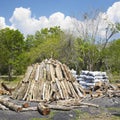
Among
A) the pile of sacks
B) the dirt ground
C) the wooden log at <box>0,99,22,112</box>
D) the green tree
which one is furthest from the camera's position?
the green tree

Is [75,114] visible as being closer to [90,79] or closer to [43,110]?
[43,110]

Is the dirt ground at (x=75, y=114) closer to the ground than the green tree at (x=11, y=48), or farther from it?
closer to the ground

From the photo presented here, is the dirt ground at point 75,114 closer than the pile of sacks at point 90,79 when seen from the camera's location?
Yes

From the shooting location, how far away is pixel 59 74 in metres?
21.3

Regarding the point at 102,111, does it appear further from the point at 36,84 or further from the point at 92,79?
the point at 92,79


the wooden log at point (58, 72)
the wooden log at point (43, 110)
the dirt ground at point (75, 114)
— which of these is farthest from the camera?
the wooden log at point (58, 72)

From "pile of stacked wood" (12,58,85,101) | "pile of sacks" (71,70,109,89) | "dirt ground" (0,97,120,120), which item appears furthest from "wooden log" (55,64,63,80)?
"pile of sacks" (71,70,109,89)

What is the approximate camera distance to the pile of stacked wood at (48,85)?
19.9 meters

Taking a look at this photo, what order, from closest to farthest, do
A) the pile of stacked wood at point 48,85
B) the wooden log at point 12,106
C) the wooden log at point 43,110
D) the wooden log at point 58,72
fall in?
the wooden log at point 43,110
the wooden log at point 12,106
the pile of stacked wood at point 48,85
the wooden log at point 58,72

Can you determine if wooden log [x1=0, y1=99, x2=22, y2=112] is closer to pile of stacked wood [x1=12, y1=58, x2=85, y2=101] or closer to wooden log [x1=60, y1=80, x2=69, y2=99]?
pile of stacked wood [x1=12, y1=58, x2=85, y2=101]

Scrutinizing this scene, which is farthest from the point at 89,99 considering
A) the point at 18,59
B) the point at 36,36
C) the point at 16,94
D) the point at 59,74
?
the point at 36,36

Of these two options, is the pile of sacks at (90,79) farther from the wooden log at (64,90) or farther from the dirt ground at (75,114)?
the dirt ground at (75,114)

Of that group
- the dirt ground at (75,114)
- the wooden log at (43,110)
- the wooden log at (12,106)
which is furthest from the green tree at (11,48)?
the wooden log at (43,110)

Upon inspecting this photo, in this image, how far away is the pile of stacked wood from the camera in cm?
1986
